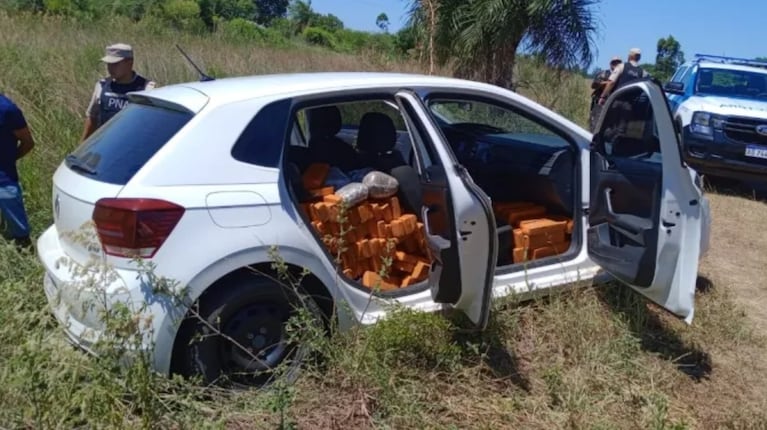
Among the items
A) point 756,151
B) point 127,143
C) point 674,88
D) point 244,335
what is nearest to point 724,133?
point 756,151

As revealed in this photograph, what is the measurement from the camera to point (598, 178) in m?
4.19

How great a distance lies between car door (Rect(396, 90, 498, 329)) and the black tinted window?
81 cm

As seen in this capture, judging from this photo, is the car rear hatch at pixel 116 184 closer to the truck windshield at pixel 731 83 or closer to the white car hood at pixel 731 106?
the white car hood at pixel 731 106

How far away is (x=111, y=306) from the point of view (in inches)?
116

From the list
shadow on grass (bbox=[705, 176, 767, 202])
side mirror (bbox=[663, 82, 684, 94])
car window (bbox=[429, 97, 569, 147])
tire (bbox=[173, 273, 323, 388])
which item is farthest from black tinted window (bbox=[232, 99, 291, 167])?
shadow on grass (bbox=[705, 176, 767, 202])

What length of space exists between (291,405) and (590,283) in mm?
2165

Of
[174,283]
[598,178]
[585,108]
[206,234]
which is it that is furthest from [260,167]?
[585,108]

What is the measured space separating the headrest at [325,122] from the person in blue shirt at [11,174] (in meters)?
2.00

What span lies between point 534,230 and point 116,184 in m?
2.48

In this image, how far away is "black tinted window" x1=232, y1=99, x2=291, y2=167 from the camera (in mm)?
3305

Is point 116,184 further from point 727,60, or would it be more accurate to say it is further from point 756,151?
point 727,60

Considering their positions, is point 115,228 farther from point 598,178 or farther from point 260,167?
point 598,178

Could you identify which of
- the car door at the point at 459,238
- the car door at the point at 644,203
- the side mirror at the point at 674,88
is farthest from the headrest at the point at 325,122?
the side mirror at the point at 674,88

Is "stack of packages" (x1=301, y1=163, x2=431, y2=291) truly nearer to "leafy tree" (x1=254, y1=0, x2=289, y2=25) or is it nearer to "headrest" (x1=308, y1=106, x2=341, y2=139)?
"headrest" (x1=308, y1=106, x2=341, y2=139)
